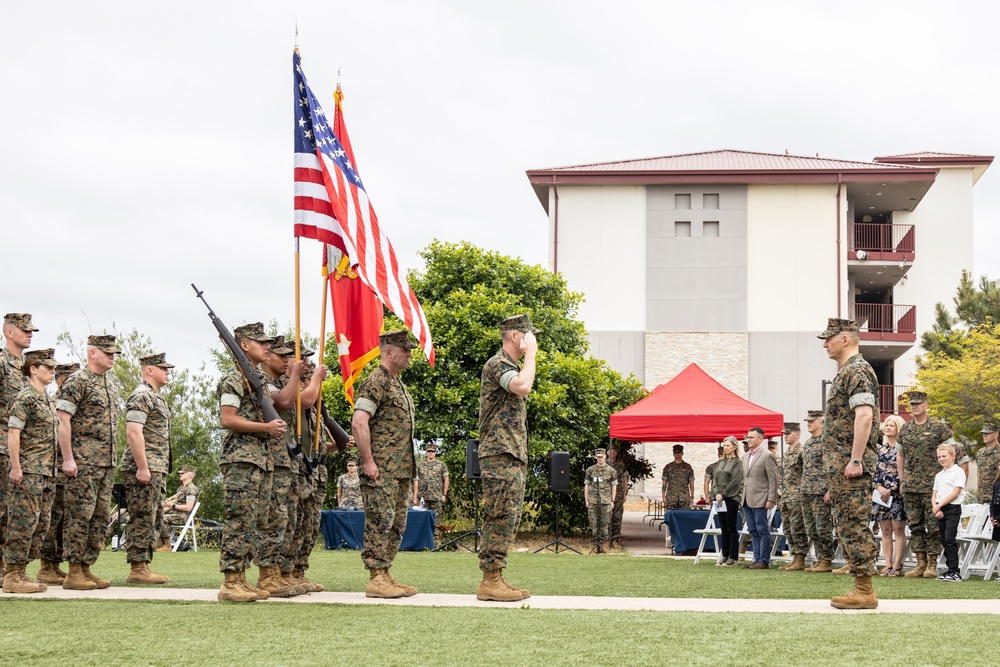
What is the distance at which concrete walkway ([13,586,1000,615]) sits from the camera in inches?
319

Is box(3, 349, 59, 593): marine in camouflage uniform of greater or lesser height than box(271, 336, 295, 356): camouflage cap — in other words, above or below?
below

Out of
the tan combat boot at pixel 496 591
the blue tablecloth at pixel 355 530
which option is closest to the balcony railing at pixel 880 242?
the blue tablecloth at pixel 355 530

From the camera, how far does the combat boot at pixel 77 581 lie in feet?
30.5

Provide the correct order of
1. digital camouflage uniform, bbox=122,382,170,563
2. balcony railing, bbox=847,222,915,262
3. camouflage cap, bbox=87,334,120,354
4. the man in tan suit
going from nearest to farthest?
camouflage cap, bbox=87,334,120,354, digital camouflage uniform, bbox=122,382,170,563, the man in tan suit, balcony railing, bbox=847,222,915,262

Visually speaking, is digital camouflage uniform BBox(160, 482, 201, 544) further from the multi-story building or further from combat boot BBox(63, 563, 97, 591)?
the multi-story building

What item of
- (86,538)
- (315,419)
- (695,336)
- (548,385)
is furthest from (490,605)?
(695,336)

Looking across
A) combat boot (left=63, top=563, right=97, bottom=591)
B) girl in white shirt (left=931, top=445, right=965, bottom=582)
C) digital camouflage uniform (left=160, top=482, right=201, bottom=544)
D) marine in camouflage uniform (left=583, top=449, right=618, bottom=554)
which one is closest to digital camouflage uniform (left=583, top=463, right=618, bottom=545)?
marine in camouflage uniform (left=583, top=449, right=618, bottom=554)

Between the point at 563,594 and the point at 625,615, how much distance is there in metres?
2.20

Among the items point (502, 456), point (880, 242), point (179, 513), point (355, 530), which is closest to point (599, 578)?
point (502, 456)

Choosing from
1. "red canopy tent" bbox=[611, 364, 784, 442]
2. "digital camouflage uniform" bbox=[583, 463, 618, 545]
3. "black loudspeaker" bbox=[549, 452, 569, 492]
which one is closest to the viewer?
"black loudspeaker" bbox=[549, 452, 569, 492]

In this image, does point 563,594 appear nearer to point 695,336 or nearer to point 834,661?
point 834,661

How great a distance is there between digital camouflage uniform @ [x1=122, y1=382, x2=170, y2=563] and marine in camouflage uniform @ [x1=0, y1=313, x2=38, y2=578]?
1.08m

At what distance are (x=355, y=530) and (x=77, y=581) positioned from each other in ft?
35.1

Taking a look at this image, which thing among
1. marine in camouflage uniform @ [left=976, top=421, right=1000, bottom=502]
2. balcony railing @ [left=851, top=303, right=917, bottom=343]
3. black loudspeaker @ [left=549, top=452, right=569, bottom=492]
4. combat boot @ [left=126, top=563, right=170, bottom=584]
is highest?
balcony railing @ [left=851, top=303, right=917, bottom=343]
